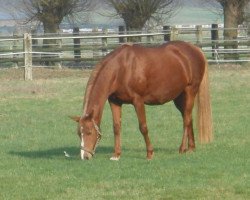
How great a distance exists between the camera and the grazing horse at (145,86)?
36.4ft

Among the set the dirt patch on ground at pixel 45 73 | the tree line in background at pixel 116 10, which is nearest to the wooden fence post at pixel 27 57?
the dirt patch on ground at pixel 45 73

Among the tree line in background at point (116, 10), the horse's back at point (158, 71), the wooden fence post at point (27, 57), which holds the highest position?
the tree line in background at point (116, 10)

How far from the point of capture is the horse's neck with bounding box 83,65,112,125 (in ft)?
36.2

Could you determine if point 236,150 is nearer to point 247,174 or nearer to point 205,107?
point 205,107

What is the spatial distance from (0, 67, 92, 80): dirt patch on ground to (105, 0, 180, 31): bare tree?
7103 mm

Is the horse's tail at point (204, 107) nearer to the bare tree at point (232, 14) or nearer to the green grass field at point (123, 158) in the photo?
the green grass field at point (123, 158)

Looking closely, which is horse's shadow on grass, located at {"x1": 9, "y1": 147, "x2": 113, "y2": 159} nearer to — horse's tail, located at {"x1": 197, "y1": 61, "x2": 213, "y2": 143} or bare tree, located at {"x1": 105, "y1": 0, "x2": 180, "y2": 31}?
horse's tail, located at {"x1": 197, "y1": 61, "x2": 213, "y2": 143}

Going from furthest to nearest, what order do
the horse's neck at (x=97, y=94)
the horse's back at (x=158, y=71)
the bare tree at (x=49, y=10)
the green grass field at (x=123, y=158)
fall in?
the bare tree at (x=49, y=10)
the horse's back at (x=158, y=71)
the horse's neck at (x=97, y=94)
the green grass field at (x=123, y=158)

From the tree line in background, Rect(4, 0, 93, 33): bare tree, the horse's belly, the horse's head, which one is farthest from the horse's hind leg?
Rect(4, 0, 93, 33): bare tree

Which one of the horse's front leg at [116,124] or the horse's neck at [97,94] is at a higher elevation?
the horse's neck at [97,94]

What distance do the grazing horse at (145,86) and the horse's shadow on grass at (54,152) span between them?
0.99m

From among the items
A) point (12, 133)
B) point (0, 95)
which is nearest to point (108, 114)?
point (12, 133)

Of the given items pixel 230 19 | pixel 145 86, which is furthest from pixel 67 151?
pixel 230 19

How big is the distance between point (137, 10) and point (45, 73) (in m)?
9.70
